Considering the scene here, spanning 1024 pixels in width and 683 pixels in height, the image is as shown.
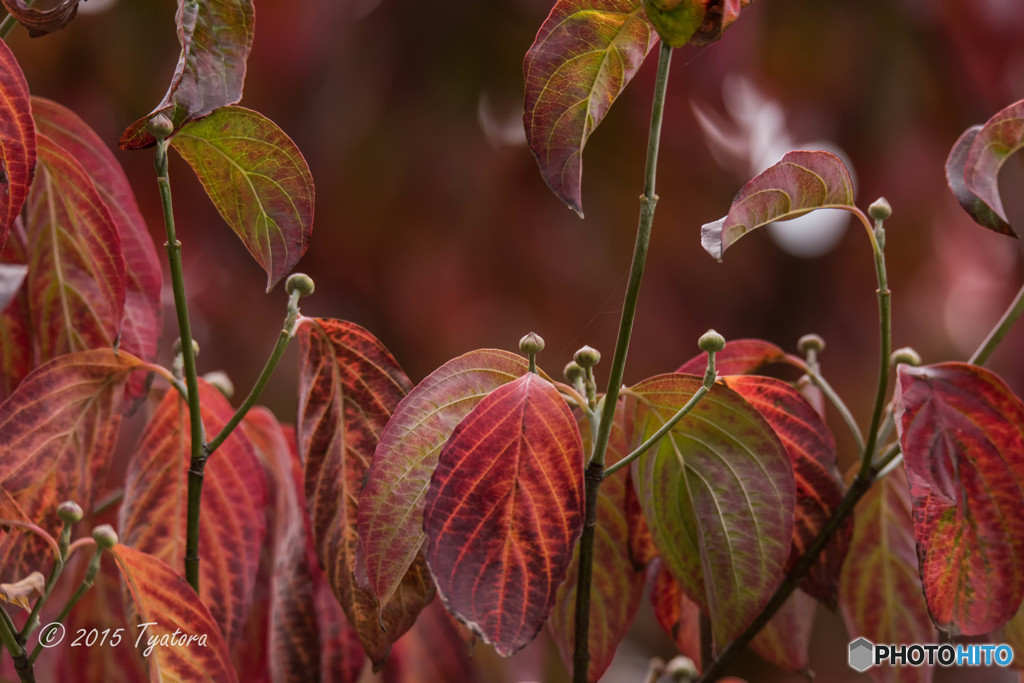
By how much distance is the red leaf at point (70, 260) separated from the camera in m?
0.47

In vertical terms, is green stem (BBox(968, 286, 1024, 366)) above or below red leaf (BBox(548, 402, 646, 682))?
above

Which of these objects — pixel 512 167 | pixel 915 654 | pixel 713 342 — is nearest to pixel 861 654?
pixel 915 654

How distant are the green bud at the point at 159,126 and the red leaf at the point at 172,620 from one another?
201 millimetres

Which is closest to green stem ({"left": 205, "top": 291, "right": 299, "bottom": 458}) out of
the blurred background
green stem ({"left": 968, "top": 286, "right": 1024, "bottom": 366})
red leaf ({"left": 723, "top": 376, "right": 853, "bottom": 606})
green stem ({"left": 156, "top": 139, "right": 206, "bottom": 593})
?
green stem ({"left": 156, "top": 139, "right": 206, "bottom": 593})

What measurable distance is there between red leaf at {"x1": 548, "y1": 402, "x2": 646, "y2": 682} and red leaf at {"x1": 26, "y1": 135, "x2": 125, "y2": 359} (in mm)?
301

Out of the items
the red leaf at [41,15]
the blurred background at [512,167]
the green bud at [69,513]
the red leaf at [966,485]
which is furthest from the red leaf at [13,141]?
the blurred background at [512,167]

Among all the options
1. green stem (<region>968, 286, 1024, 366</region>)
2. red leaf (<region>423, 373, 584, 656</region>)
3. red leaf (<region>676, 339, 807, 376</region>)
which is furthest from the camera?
red leaf (<region>676, 339, 807, 376</region>)

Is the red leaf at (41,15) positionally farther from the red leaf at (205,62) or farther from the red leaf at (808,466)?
the red leaf at (808,466)

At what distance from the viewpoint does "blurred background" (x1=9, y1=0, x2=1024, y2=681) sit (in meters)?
1.97

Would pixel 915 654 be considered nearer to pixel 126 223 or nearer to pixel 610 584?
pixel 610 584

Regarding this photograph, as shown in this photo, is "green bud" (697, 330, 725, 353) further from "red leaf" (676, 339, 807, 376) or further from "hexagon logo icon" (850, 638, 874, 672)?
"hexagon logo icon" (850, 638, 874, 672)

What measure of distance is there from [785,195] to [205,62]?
0.89 feet

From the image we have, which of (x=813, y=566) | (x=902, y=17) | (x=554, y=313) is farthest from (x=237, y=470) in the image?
(x=902, y=17)

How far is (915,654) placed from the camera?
1.82 feet
